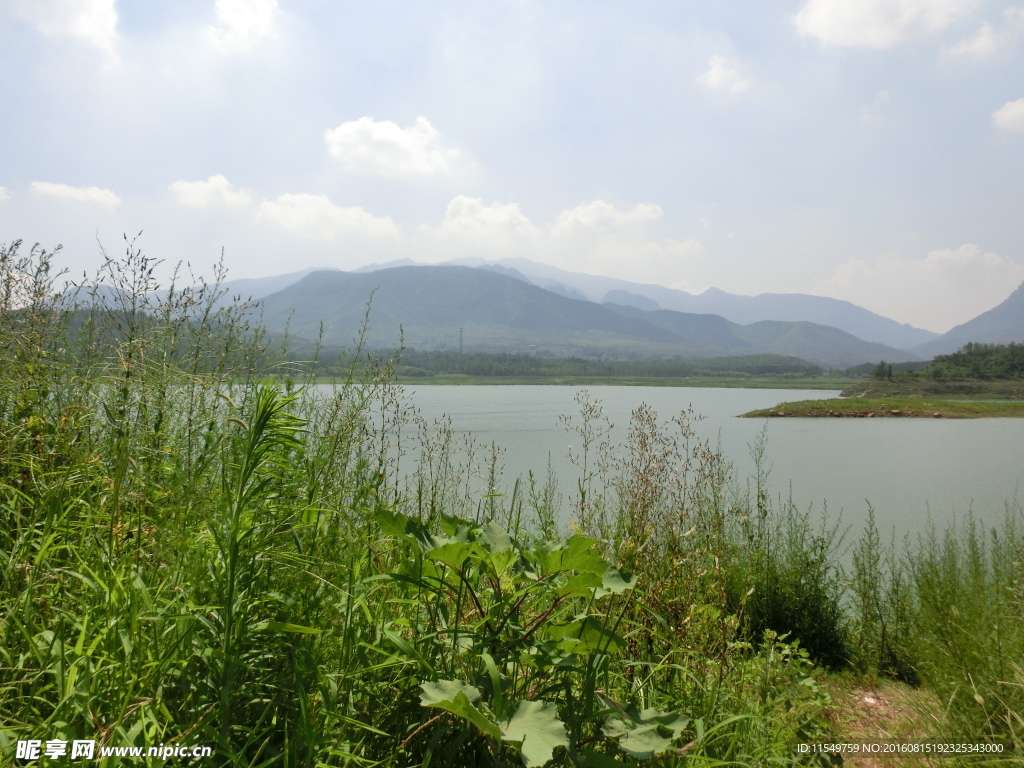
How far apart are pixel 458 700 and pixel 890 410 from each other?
37.9 metres

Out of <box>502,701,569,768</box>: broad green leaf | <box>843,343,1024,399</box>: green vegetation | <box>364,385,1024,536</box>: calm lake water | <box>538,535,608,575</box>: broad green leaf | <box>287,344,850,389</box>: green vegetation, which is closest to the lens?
<box>502,701,569,768</box>: broad green leaf

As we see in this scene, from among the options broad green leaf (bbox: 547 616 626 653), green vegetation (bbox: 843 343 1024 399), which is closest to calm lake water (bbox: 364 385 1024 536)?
broad green leaf (bbox: 547 616 626 653)

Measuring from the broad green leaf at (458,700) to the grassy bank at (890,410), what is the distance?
31.9m

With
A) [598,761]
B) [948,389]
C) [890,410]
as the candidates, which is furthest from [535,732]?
[948,389]

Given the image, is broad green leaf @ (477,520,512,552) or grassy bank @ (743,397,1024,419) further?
grassy bank @ (743,397,1024,419)

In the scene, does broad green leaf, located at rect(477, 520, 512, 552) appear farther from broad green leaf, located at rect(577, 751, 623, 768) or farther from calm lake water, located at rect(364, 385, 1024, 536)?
calm lake water, located at rect(364, 385, 1024, 536)

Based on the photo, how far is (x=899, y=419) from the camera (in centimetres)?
3036

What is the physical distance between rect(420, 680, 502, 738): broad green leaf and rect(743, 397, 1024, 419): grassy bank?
31.9 m

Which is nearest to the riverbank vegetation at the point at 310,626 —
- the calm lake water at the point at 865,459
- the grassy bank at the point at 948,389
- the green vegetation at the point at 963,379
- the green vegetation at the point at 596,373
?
the calm lake water at the point at 865,459

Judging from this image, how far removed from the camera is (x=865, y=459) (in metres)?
16.0

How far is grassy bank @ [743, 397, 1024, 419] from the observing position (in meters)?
30.4

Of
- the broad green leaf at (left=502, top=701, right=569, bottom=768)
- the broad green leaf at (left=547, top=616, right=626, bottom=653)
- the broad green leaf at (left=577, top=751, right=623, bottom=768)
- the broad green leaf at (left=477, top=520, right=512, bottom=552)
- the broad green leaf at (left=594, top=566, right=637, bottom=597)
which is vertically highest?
the broad green leaf at (left=477, top=520, right=512, bottom=552)

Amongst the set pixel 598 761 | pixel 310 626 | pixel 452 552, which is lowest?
pixel 598 761

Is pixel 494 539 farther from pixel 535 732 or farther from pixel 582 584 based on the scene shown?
pixel 535 732
